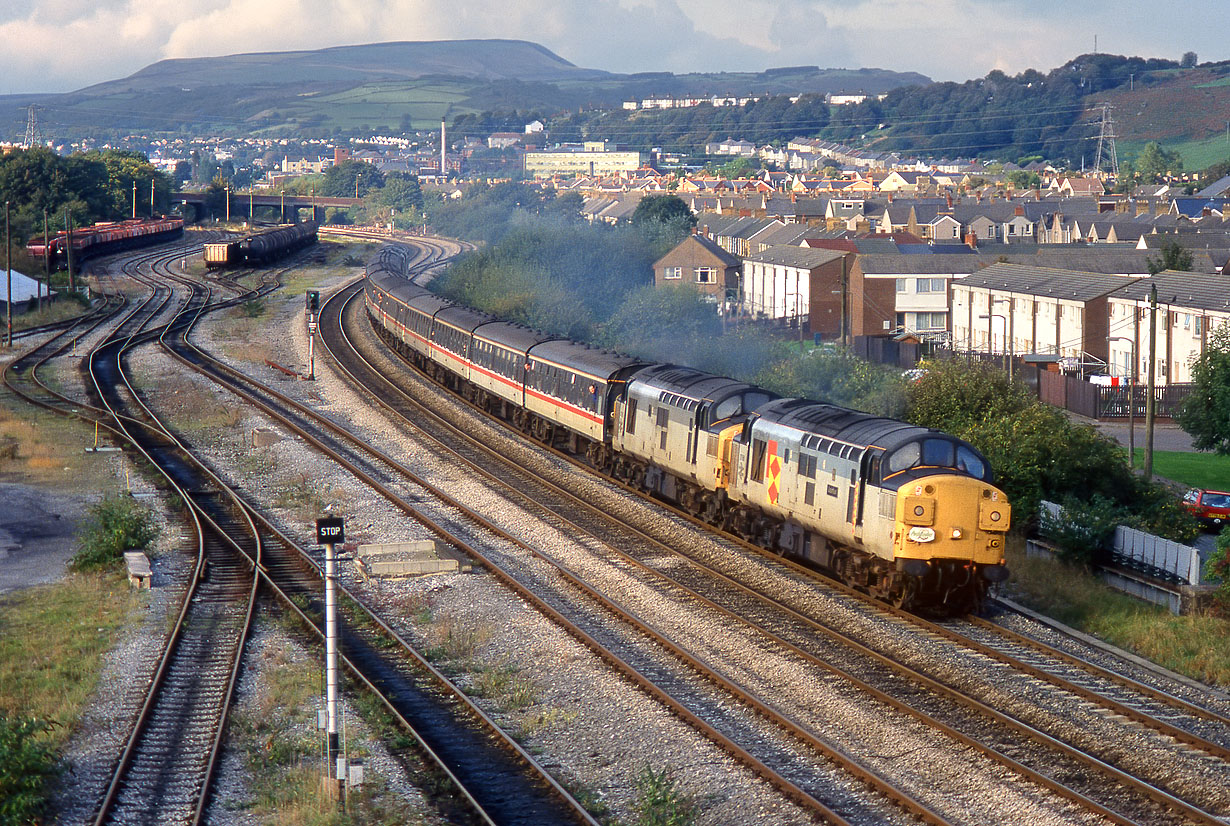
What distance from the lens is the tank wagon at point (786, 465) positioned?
71.4ft

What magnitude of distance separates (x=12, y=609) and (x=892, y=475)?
15.7 metres

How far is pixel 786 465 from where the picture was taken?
2502 centimetres

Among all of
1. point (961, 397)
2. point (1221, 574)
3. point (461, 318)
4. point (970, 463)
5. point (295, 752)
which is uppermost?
point (461, 318)

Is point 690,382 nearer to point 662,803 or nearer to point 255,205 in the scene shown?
point 662,803

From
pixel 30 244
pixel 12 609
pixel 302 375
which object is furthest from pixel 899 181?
pixel 12 609

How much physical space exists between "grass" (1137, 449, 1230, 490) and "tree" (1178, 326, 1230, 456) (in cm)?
329

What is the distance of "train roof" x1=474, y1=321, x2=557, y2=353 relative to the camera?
134 feet

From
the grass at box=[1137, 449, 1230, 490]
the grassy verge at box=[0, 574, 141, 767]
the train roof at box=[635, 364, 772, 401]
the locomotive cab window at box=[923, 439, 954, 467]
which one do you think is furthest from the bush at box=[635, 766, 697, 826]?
the grass at box=[1137, 449, 1230, 490]

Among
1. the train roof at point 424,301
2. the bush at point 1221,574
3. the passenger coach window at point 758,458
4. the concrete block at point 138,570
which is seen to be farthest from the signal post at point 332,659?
the train roof at point 424,301

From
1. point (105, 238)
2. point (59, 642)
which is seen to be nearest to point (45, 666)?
point (59, 642)

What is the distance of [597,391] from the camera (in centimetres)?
3416

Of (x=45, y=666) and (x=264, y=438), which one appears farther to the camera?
(x=264, y=438)

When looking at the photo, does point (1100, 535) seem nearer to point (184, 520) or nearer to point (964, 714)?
point (964, 714)

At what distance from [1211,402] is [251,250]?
244ft
